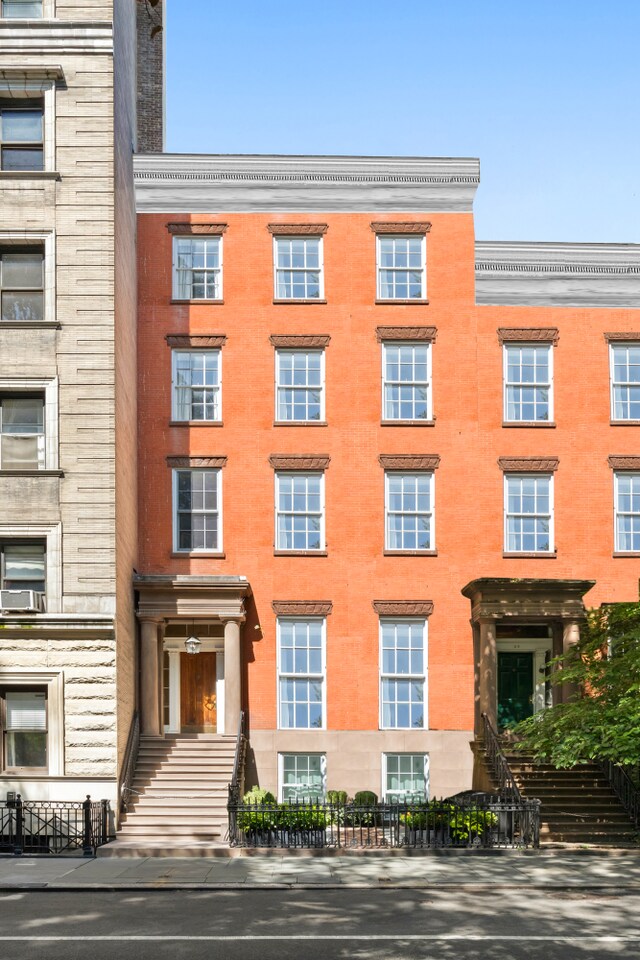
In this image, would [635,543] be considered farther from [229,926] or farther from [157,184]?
[229,926]

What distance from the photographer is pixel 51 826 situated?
968 inches

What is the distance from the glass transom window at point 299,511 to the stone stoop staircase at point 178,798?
5281 millimetres

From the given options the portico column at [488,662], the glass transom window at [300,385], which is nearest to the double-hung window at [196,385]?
the glass transom window at [300,385]

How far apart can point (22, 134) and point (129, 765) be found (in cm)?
1448

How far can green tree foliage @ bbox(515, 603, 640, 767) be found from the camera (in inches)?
903

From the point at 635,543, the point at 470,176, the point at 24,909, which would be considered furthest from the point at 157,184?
the point at 24,909

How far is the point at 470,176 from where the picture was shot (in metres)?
31.8

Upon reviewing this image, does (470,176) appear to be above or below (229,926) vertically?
above

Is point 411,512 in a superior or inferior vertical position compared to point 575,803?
superior

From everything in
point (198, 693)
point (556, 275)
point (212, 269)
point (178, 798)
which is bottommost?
point (178, 798)

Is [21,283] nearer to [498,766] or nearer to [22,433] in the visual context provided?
[22,433]

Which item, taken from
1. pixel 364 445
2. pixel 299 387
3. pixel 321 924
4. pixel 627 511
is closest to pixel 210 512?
pixel 299 387

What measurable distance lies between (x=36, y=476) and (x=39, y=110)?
8.47 metres

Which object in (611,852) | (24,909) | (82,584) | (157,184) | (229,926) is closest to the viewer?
(229,926)
